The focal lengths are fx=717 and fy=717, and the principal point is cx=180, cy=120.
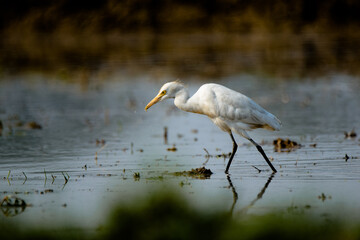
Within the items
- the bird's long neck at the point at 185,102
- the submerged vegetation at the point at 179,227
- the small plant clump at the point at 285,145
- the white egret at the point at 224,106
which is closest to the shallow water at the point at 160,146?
the small plant clump at the point at 285,145

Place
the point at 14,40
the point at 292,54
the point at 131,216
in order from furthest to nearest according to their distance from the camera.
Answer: the point at 14,40, the point at 292,54, the point at 131,216

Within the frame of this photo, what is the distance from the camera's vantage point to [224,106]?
9133 mm

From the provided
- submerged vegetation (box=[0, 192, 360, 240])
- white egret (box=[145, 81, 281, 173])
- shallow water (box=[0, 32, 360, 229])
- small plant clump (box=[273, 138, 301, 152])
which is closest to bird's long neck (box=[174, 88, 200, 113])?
white egret (box=[145, 81, 281, 173])

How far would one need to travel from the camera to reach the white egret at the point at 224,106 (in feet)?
30.0

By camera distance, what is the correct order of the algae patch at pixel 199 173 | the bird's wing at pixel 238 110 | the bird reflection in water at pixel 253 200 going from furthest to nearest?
the bird's wing at pixel 238 110 → the algae patch at pixel 199 173 → the bird reflection in water at pixel 253 200

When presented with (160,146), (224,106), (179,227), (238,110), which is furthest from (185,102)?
(179,227)

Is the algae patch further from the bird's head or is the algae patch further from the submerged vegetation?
the submerged vegetation

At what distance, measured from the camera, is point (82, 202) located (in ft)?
24.9

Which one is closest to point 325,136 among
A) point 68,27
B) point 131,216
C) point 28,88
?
point 131,216

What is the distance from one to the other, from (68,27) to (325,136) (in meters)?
32.7

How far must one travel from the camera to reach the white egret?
915cm

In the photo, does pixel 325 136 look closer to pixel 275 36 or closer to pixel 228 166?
pixel 228 166

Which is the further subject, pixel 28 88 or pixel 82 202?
pixel 28 88

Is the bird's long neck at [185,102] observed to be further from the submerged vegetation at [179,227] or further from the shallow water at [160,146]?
the submerged vegetation at [179,227]
